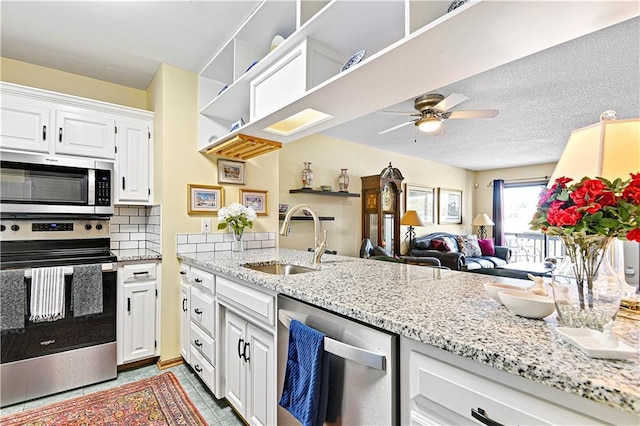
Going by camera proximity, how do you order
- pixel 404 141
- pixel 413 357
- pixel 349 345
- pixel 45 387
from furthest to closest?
1. pixel 404 141
2. pixel 45 387
3. pixel 349 345
4. pixel 413 357

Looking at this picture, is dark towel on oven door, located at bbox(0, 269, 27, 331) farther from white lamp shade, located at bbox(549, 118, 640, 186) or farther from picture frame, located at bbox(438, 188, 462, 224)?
picture frame, located at bbox(438, 188, 462, 224)

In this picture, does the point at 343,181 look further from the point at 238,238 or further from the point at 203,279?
the point at 203,279

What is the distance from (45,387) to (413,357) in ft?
8.39

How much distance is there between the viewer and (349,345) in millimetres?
971

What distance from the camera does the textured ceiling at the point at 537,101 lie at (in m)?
2.25

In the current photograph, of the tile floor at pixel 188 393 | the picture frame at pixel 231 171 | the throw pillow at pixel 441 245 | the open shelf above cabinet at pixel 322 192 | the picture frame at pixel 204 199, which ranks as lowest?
the tile floor at pixel 188 393

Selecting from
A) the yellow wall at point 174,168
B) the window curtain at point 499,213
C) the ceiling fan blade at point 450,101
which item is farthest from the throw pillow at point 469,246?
the yellow wall at point 174,168

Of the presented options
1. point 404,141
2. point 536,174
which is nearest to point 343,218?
point 404,141

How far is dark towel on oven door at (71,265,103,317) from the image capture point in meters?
2.12

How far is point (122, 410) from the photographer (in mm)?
1886

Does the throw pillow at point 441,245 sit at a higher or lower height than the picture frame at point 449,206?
lower

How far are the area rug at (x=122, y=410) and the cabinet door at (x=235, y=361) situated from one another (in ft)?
0.92

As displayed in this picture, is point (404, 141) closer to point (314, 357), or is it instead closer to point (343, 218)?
point (343, 218)

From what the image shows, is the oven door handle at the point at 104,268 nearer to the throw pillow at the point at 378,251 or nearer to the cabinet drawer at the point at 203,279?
the cabinet drawer at the point at 203,279
